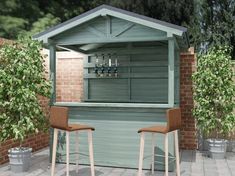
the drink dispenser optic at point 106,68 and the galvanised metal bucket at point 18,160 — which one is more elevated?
the drink dispenser optic at point 106,68

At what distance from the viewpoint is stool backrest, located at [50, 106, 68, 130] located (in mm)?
4766

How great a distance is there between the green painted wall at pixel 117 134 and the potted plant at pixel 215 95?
1263 mm

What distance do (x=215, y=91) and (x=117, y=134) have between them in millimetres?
2019

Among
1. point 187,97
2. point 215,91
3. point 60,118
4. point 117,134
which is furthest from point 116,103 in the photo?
point 187,97

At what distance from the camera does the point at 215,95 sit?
643 centimetres

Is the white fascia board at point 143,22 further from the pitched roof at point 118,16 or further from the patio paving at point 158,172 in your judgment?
the patio paving at point 158,172

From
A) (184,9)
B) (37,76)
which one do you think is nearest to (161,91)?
(37,76)

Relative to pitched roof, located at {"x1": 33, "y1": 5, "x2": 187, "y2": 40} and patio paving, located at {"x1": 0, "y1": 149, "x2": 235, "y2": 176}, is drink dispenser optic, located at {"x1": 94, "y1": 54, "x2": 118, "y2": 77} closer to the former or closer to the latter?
pitched roof, located at {"x1": 33, "y1": 5, "x2": 187, "y2": 40}

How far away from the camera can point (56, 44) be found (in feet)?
20.2

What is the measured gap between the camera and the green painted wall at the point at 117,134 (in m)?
5.62

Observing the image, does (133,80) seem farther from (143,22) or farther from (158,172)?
(158,172)

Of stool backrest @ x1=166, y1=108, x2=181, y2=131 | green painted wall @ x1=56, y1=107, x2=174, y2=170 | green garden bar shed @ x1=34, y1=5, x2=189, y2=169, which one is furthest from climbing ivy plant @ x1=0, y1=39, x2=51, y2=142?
stool backrest @ x1=166, y1=108, x2=181, y2=131

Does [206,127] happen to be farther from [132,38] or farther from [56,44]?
[56,44]

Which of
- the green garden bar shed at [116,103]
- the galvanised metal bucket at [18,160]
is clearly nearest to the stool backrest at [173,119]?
the green garden bar shed at [116,103]
